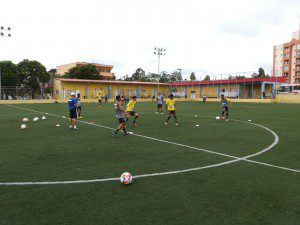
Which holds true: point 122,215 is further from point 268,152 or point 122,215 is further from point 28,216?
point 268,152

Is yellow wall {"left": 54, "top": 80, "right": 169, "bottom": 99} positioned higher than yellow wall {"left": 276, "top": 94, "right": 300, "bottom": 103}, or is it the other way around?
yellow wall {"left": 54, "top": 80, "right": 169, "bottom": 99}

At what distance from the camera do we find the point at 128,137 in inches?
431

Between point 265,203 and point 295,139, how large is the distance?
22.5ft

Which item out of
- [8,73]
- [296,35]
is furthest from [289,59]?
[8,73]

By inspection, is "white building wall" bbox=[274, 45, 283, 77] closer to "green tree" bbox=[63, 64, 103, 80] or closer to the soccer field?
"green tree" bbox=[63, 64, 103, 80]

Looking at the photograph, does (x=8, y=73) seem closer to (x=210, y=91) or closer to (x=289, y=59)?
(x=210, y=91)

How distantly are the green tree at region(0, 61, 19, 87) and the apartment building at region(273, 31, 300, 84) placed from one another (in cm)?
6910

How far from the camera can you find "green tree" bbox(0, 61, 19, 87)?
55.6 meters

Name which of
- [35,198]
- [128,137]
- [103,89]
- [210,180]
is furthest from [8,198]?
[103,89]

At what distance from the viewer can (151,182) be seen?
554cm

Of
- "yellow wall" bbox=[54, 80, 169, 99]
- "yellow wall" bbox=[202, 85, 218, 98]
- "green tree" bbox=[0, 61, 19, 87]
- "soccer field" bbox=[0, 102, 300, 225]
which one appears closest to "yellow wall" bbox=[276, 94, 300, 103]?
"yellow wall" bbox=[202, 85, 218, 98]

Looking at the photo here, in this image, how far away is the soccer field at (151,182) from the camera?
162 inches

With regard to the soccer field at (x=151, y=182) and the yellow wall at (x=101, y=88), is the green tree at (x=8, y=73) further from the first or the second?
the soccer field at (x=151, y=182)

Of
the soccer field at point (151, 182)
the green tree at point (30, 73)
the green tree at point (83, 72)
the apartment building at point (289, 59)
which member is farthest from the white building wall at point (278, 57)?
the soccer field at point (151, 182)
